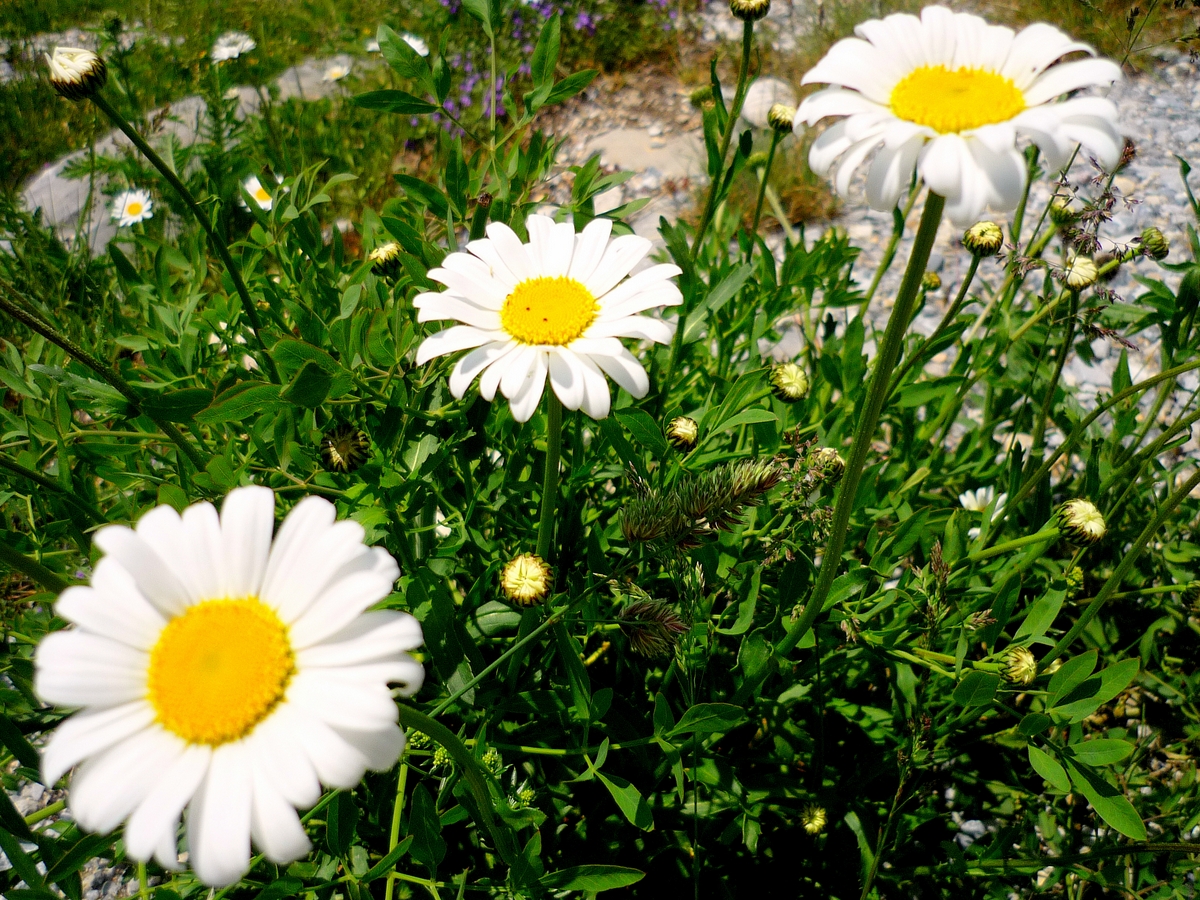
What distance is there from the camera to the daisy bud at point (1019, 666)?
163 centimetres

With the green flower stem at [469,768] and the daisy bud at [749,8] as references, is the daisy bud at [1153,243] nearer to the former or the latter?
the daisy bud at [749,8]

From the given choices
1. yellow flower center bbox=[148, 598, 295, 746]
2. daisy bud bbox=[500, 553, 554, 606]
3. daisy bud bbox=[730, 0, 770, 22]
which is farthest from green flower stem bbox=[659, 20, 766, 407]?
yellow flower center bbox=[148, 598, 295, 746]

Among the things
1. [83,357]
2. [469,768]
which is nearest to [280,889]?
[469,768]

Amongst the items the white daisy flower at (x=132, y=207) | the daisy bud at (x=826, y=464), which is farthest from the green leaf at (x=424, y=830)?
the white daisy flower at (x=132, y=207)

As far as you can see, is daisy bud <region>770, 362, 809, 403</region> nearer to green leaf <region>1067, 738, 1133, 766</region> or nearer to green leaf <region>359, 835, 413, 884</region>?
green leaf <region>1067, 738, 1133, 766</region>

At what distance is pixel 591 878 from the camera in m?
1.44

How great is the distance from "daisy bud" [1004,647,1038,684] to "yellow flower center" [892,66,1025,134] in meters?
1.11

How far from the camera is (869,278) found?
4035mm

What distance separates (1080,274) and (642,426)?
1.09 metres

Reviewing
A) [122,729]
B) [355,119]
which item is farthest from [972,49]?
[355,119]

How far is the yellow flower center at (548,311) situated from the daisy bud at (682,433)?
43 cm

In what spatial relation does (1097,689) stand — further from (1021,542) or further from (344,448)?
(344,448)

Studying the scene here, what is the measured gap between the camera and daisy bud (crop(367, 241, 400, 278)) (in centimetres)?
205

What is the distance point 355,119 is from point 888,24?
4.72 meters
